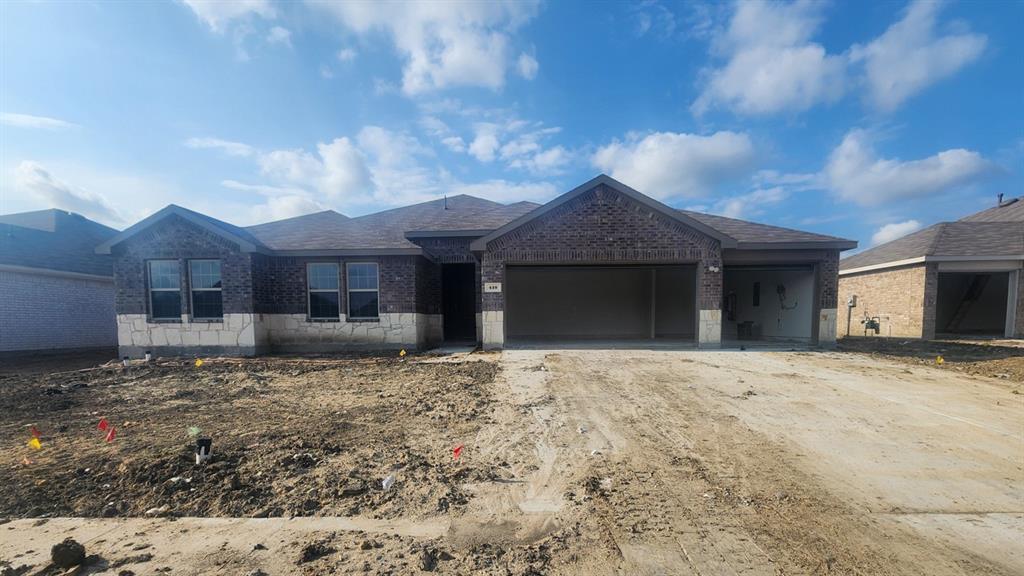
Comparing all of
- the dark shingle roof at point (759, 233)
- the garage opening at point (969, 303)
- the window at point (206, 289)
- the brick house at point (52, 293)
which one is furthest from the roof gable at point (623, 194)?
the garage opening at point (969, 303)

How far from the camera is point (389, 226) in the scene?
1479 cm

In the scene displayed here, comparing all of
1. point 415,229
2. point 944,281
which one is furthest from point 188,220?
point 944,281

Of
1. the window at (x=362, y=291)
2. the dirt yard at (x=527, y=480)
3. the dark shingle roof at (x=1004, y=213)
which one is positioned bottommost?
the dirt yard at (x=527, y=480)

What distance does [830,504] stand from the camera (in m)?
3.03

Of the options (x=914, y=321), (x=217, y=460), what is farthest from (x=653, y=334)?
(x=217, y=460)

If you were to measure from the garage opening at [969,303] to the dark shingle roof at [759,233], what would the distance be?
12110 millimetres

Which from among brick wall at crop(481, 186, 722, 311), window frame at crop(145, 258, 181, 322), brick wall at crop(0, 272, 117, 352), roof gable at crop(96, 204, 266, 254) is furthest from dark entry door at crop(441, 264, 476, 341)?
brick wall at crop(0, 272, 117, 352)

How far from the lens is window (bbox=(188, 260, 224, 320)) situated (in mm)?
11492

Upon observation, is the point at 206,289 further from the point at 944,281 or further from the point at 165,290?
the point at 944,281

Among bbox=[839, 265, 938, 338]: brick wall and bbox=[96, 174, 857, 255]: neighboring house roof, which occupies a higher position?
bbox=[96, 174, 857, 255]: neighboring house roof

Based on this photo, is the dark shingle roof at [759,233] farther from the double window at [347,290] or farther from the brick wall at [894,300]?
the double window at [347,290]

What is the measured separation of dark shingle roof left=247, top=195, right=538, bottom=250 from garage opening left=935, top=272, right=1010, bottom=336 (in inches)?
818

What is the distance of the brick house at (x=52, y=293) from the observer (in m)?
12.6

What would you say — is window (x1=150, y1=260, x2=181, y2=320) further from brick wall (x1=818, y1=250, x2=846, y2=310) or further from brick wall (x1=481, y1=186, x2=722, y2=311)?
brick wall (x1=818, y1=250, x2=846, y2=310)
